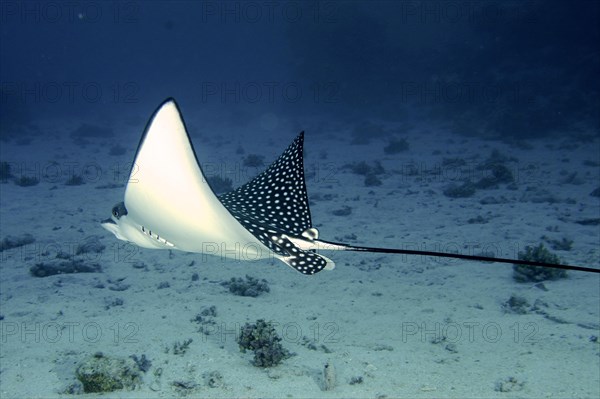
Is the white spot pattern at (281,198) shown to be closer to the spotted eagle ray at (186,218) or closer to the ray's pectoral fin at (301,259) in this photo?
the spotted eagle ray at (186,218)

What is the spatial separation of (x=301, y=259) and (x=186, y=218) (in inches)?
39.6

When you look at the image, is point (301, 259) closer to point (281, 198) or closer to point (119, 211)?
point (281, 198)

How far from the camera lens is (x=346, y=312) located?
565cm

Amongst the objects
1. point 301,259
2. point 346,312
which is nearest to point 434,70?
point 346,312

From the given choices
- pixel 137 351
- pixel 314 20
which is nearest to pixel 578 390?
pixel 137 351

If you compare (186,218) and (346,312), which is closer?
(186,218)

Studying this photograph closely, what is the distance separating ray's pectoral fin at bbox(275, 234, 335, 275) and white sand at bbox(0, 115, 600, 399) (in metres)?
1.65

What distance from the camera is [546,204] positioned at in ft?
33.8

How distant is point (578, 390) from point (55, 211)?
1151cm

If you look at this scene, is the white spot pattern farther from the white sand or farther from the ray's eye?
the white sand

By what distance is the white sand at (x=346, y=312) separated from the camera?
13.6 feet

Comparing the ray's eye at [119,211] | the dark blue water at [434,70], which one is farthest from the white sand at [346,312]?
the dark blue water at [434,70]

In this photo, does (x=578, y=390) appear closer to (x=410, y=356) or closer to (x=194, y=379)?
(x=410, y=356)

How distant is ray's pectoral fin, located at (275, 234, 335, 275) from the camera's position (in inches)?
123
